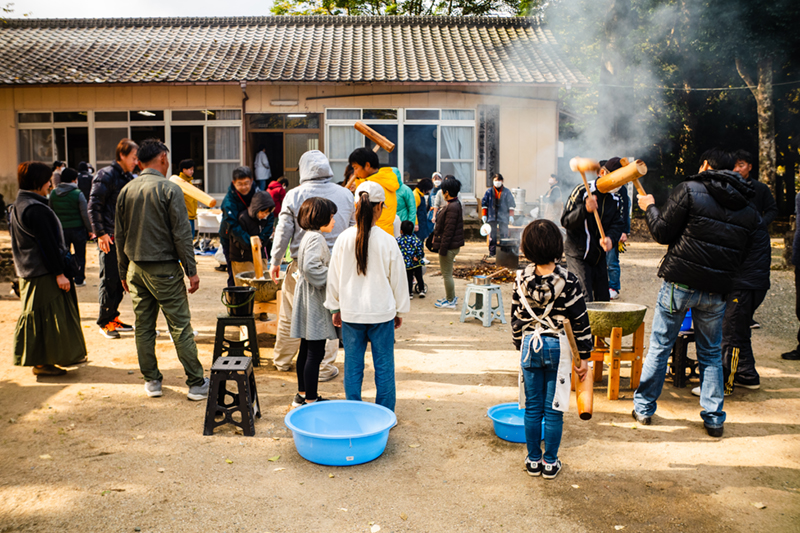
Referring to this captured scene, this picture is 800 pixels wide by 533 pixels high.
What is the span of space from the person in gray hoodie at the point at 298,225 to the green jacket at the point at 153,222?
0.82 m

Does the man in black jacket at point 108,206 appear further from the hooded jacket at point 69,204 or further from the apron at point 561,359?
the apron at point 561,359

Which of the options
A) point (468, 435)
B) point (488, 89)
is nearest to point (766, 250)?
point (468, 435)

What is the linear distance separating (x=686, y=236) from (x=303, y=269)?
2733 mm

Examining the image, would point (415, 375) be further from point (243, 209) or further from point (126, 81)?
point (126, 81)

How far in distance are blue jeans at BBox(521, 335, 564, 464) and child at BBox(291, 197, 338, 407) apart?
1598mm

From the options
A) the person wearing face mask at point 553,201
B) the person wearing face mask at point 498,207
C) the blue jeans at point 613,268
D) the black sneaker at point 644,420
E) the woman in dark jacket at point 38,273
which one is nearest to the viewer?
the black sneaker at point 644,420

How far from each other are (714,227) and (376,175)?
3162 millimetres

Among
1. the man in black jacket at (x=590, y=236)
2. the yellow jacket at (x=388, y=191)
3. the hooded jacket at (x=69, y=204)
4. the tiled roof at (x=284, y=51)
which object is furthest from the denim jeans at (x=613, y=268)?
the hooded jacket at (x=69, y=204)

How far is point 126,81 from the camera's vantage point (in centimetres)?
1470

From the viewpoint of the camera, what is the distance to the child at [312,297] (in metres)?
4.47

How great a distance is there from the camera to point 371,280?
13.3 ft

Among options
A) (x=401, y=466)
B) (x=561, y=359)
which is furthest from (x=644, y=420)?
(x=401, y=466)

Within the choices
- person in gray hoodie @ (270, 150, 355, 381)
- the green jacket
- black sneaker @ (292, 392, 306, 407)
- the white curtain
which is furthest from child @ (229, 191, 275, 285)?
the white curtain

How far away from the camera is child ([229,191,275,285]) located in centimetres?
672
